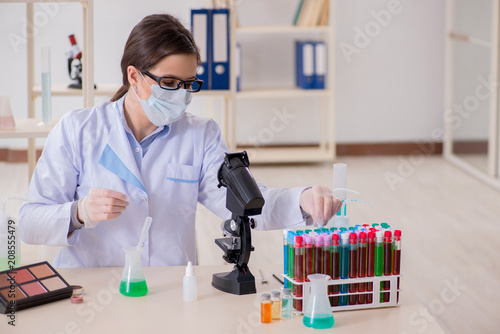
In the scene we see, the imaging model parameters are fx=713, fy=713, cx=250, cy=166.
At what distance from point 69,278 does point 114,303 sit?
8.1 inches

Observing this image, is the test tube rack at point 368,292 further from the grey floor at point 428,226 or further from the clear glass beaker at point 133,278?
the clear glass beaker at point 133,278

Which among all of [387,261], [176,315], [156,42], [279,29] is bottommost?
[176,315]

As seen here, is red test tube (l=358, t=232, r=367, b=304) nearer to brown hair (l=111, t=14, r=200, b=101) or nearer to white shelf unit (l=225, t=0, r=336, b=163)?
brown hair (l=111, t=14, r=200, b=101)

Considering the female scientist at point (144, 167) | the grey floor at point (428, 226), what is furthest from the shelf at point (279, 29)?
the female scientist at point (144, 167)

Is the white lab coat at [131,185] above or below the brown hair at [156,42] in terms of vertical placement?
below

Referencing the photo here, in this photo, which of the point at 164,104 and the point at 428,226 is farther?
the point at 428,226

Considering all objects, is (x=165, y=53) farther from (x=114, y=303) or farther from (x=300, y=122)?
(x=300, y=122)

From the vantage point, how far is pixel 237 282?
1564 millimetres

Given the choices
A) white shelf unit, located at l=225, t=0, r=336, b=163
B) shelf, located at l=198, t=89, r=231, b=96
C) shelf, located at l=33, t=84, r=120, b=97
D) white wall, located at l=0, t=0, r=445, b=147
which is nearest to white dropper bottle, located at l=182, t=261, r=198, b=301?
shelf, located at l=33, t=84, r=120, b=97

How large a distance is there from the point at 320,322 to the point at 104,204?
0.53 meters

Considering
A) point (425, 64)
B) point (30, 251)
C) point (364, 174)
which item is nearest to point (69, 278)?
point (30, 251)

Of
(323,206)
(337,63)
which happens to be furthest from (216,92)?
(323,206)

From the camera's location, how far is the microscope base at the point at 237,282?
1.57 m

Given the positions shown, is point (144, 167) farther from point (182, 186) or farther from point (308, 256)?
point (308, 256)
